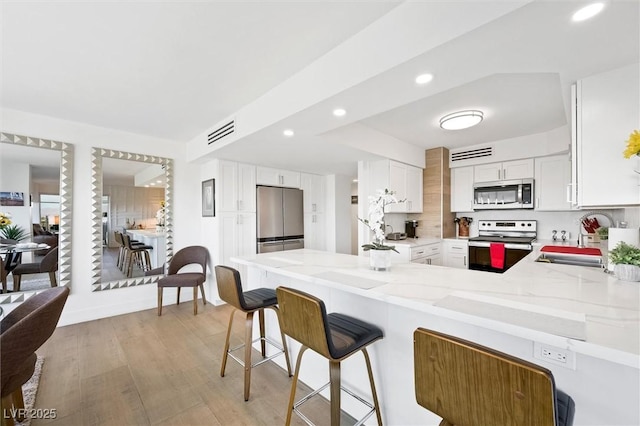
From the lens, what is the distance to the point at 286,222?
468cm

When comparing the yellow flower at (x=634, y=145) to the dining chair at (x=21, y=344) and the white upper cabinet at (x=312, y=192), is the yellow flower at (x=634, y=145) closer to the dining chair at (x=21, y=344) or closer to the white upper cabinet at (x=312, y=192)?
the dining chair at (x=21, y=344)

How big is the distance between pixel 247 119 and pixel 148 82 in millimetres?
880

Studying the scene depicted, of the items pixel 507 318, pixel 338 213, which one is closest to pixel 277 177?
pixel 338 213

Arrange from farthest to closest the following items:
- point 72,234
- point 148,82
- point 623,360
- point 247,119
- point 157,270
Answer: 1. point 157,270
2. point 72,234
3. point 247,119
4. point 148,82
5. point 623,360

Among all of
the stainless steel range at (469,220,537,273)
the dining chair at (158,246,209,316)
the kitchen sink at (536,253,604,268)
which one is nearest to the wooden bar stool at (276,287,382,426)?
the kitchen sink at (536,253,604,268)

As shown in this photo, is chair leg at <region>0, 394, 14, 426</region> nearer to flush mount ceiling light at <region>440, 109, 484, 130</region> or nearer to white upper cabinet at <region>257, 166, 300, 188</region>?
white upper cabinet at <region>257, 166, 300, 188</region>

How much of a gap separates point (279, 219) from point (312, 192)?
3.19 feet

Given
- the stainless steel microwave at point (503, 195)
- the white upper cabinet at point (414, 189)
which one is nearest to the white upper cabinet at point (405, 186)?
the white upper cabinet at point (414, 189)

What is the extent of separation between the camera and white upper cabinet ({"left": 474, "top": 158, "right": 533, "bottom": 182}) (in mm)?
3885

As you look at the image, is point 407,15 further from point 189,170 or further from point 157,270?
point 157,270

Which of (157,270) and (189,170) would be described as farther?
(189,170)

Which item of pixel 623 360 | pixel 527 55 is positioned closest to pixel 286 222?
pixel 527 55

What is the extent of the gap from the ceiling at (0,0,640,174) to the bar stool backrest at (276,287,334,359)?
52.9 inches

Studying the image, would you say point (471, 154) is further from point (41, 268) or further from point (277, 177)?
point (41, 268)
